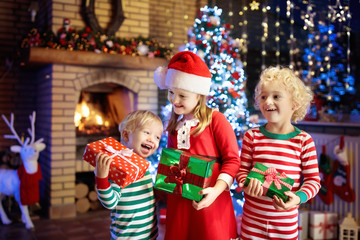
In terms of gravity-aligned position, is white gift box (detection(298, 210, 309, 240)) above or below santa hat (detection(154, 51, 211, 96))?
below

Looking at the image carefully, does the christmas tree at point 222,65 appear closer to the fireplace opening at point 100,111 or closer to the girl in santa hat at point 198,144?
the fireplace opening at point 100,111

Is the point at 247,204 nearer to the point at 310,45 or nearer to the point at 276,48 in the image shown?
the point at 310,45

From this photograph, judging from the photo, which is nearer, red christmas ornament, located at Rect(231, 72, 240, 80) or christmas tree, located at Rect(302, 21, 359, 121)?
red christmas ornament, located at Rect(231, 72, 240, 80)

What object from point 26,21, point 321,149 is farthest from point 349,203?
point 26,21

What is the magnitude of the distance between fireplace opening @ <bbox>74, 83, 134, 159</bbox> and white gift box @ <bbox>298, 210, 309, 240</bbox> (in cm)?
238

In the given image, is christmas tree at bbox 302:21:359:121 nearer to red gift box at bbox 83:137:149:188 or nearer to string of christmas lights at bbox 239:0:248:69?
string of christmas lights at bbox 239:0:248:69

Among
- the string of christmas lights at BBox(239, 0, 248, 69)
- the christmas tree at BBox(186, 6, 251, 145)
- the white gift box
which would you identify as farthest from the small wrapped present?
the string of christmas lights at BBox(239, 0, 248, 69)

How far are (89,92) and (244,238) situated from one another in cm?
349

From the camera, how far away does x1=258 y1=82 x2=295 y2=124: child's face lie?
5.11 feet

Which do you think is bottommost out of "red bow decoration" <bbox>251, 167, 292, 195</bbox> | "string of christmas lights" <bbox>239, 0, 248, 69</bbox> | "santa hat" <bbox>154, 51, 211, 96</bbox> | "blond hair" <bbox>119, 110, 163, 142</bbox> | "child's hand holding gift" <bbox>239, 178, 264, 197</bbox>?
"child's hand holding gift" <bbox>239, 178, 264, 197</bbox>

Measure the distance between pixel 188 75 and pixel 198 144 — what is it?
34cm

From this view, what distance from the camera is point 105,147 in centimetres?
161

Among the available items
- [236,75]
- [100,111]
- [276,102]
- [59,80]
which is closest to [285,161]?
[276,102]

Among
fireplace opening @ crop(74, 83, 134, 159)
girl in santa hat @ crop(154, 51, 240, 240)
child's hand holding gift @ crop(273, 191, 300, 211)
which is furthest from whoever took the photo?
fireplace opening @ crop(74, 83, 134, 159)
